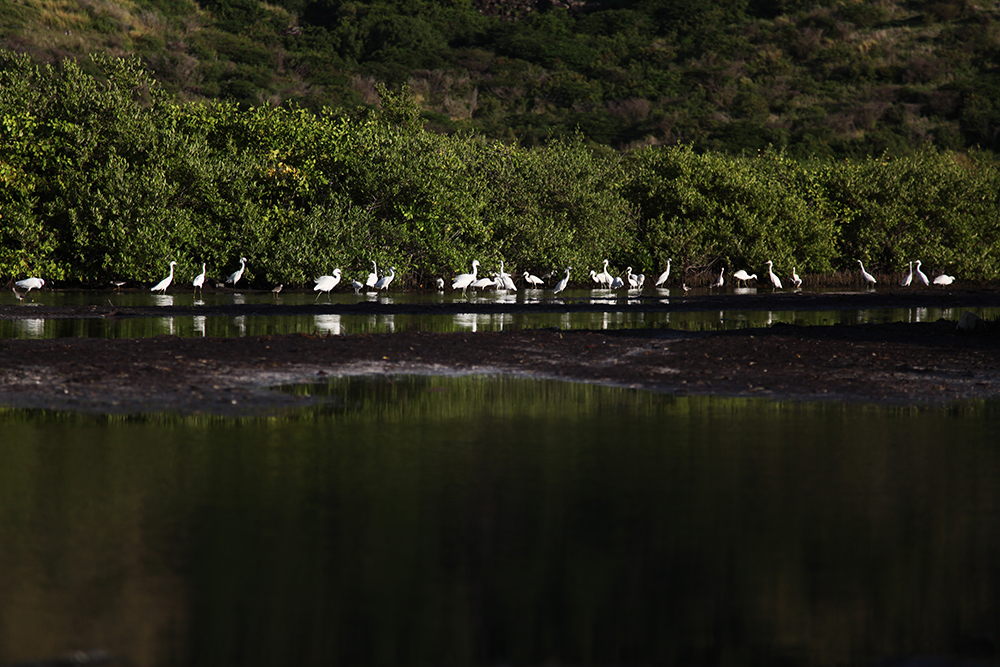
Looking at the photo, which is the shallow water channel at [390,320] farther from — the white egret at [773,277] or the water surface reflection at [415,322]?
the white egret at [773,277]

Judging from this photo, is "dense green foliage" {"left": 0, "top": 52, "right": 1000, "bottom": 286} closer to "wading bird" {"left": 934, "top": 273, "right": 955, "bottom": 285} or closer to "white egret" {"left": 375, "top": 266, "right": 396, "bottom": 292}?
"white egret" {"left": 375, "top": 266, "right": 396, "bottom": 292}

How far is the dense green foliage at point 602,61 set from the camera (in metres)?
94.6

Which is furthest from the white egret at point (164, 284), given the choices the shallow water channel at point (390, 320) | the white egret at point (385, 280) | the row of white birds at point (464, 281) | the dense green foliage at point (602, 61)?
the dense green foliage at point (602, 61)

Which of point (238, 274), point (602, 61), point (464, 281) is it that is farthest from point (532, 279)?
point (602, 61)

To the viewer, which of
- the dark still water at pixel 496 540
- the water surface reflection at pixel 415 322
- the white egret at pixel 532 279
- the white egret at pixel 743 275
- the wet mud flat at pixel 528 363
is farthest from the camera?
the white egret at pixel 743 275

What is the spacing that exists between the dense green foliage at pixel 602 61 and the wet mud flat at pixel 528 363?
6557 cm

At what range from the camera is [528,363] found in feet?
55.9

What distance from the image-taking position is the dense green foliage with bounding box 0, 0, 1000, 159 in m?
94.6

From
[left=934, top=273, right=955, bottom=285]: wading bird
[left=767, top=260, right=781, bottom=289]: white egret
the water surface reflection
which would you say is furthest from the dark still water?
[left=934, top=273, right=955, bottom=285]: wading bird

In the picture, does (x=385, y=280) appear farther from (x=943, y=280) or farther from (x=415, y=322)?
(x=943, y=280)

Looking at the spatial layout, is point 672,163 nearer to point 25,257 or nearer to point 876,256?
point 876,256

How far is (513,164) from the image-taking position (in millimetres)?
54406

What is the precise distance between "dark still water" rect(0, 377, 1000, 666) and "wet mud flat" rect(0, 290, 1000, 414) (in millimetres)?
1759

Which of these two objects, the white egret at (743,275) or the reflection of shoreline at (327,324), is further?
the white egret at (743,275)
